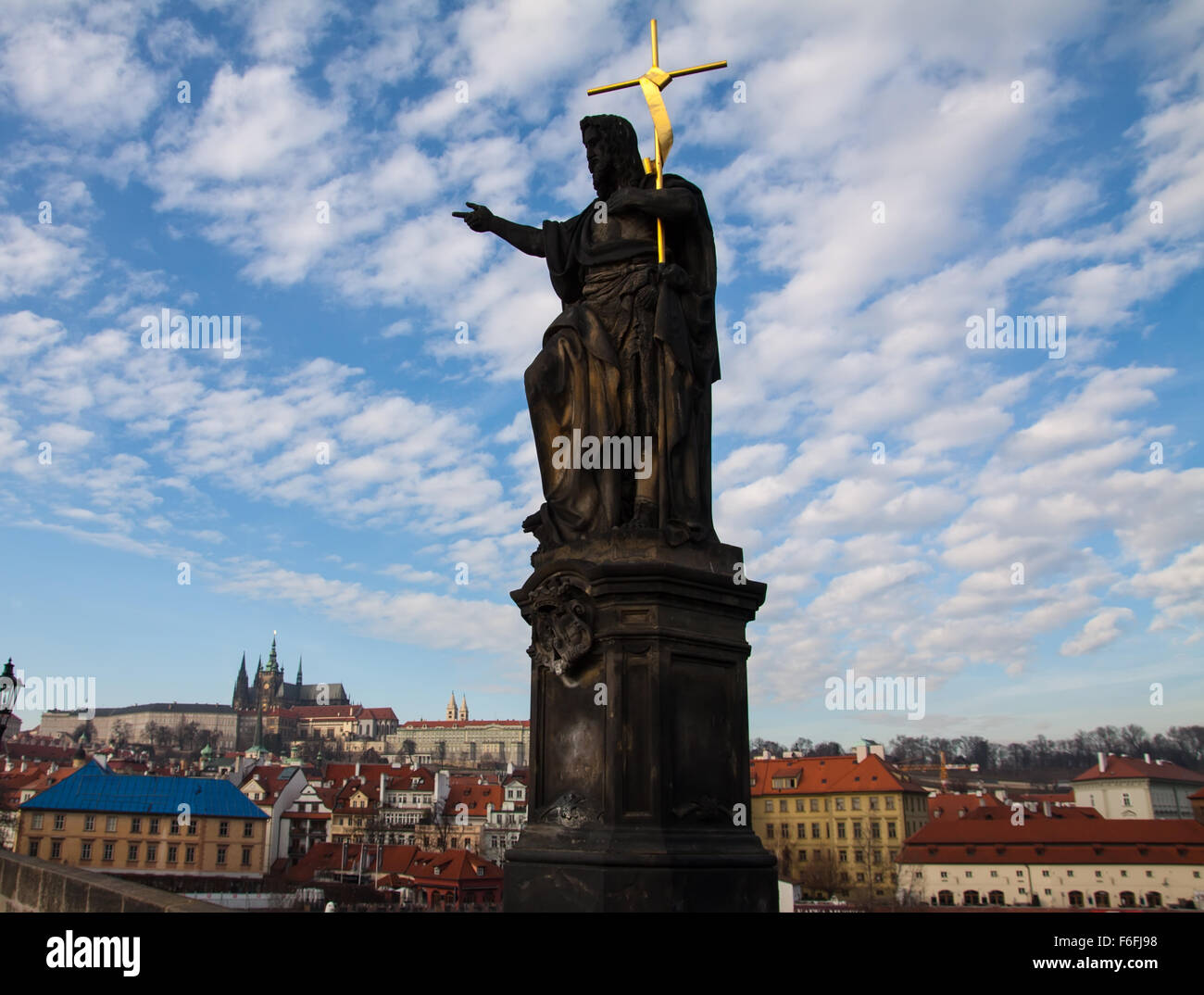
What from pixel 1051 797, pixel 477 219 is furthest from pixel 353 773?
pixel 477 219

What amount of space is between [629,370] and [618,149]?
146 centimetres

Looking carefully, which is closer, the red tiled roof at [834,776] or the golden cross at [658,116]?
the golden cross at [658,116]

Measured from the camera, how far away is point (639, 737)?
4734 mm

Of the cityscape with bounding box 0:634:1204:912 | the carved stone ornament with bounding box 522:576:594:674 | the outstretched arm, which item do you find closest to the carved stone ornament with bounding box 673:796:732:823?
the carved stone ornament with bounding box 522:576:594:674

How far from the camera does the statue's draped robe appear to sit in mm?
5434

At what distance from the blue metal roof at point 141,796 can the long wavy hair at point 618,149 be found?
63.3 metres

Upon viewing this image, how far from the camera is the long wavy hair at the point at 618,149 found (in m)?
6.00

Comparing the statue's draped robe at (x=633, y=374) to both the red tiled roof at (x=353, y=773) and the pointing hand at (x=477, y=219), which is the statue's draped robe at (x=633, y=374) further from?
the red tiled roof at (x=353, y=773)

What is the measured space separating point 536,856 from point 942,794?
83.7 meters

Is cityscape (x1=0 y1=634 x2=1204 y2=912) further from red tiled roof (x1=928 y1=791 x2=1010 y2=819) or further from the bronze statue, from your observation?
the bronze statue

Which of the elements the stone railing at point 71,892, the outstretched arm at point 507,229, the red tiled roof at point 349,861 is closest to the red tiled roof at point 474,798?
the red tiled roof at point 349,861
